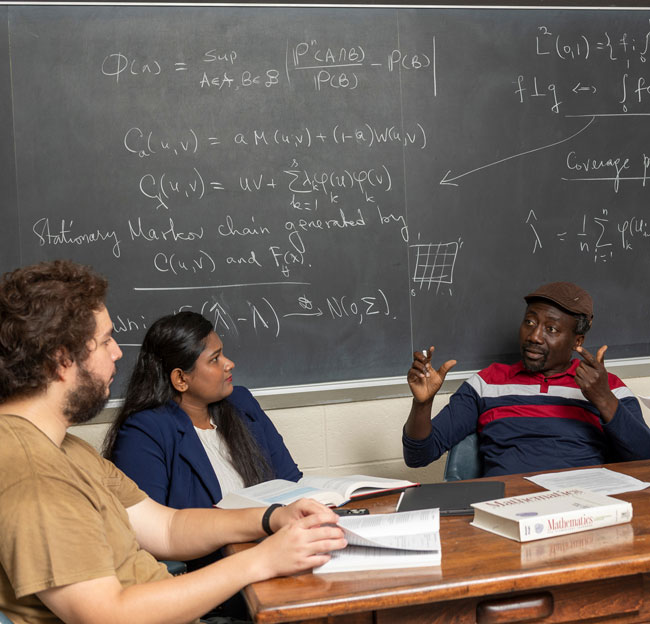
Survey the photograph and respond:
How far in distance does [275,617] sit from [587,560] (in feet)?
1.91

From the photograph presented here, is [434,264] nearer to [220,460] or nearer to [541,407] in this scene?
[541,407]

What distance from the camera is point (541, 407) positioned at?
107 inches

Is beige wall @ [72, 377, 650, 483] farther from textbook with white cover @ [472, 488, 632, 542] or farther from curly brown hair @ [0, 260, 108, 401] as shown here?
curly brown hair @ [0, 260, 108, 401]

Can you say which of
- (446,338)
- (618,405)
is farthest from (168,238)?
(618,405)

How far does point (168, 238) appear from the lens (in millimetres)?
2902

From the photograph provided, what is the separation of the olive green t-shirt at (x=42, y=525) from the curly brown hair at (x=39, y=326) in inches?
3.1

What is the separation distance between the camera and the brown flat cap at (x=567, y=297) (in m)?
2.76

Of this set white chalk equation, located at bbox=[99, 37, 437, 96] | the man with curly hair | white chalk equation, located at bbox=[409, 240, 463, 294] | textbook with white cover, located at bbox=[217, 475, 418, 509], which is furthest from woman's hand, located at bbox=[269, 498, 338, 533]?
white chalk equation, located at bbox=[99, 37, 437, 96]

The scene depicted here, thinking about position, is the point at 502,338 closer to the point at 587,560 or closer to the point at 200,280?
the point at 200,280

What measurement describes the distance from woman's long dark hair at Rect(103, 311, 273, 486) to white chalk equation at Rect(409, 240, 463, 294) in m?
1.00

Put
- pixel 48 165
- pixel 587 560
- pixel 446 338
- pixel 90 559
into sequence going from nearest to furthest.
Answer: pixel 90 559
pixel 587 560
pixel 48 165
pixel 446 338

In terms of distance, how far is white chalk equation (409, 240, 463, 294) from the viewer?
123 inches

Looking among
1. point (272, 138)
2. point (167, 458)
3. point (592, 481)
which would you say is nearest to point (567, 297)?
point (592, 481)

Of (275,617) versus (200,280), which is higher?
(200,280)
